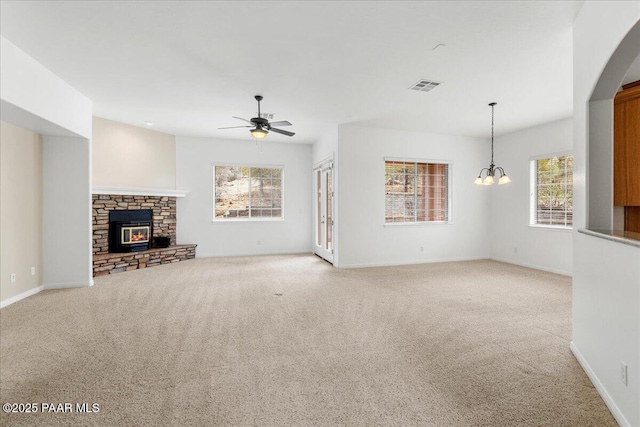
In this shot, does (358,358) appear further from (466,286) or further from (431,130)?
(431,130)

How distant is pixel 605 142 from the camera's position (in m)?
2.49

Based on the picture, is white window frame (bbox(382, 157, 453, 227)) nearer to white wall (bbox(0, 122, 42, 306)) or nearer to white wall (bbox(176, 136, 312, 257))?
white wall (bbox(176, 136, 312, 257))

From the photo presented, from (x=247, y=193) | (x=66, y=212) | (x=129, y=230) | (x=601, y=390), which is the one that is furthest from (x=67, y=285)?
(x=601, y=390)

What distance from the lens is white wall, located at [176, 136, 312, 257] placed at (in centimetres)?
771

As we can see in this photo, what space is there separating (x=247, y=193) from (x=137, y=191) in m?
2.58

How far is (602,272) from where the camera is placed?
216cm

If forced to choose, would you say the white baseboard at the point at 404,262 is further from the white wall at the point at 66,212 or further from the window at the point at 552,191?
the white wall at the point at 66,212

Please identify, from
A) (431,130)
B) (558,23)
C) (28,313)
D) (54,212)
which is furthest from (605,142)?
(54,212)

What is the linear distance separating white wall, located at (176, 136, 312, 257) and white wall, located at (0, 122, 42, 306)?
304 cm

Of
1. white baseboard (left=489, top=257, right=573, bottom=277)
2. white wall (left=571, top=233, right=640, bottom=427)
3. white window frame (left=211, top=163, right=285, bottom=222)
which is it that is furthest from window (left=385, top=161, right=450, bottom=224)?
white wall (left=571, top=233, right=640, bottom=427)

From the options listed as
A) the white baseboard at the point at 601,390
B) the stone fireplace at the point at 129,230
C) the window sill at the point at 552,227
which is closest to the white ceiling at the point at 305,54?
the stone fireplace at the point at 129,230

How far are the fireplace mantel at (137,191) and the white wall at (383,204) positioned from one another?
12.8ft

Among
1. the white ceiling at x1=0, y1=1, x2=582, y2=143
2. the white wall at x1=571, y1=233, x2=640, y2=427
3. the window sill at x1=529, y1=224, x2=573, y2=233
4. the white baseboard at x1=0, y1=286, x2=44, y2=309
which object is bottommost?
the white baseboard at x1=0, y1=286, x2=44, y2=309

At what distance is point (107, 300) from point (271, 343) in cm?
282
